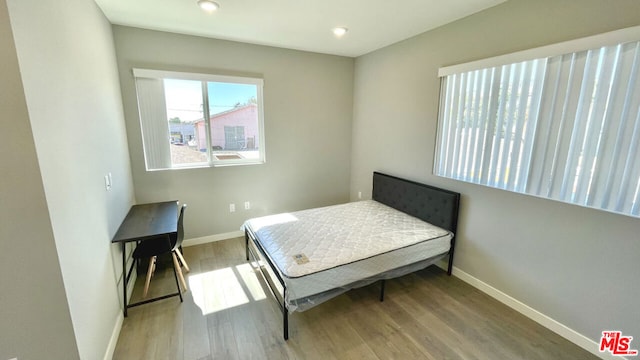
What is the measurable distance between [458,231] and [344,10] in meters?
2.45

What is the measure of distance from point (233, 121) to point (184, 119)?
23.0 inches

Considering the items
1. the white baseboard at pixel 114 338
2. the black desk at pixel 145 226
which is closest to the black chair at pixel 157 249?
the black desk at pixel 145 226

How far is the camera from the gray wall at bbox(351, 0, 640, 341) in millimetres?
1686

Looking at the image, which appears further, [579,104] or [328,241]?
[328,241]

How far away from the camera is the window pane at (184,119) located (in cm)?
306

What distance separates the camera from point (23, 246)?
3.66ft

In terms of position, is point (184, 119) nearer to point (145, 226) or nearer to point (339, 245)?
point (145, 226)

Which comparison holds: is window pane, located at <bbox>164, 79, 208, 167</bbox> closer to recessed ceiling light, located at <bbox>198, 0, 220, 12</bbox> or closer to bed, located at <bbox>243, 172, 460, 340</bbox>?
recessed ceiling light, located at <bbox>198, 0, 220, 12</bbox>

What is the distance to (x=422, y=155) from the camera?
9.89 ft

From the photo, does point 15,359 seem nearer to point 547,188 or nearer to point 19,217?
point 19,217

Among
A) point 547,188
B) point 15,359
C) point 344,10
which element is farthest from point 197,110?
point 547,188

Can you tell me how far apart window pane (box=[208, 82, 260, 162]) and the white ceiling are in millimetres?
613

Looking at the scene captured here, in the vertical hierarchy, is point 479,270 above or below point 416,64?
below

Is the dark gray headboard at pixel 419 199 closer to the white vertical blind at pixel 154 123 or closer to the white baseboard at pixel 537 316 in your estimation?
the white baseboard at pixel 537 316
